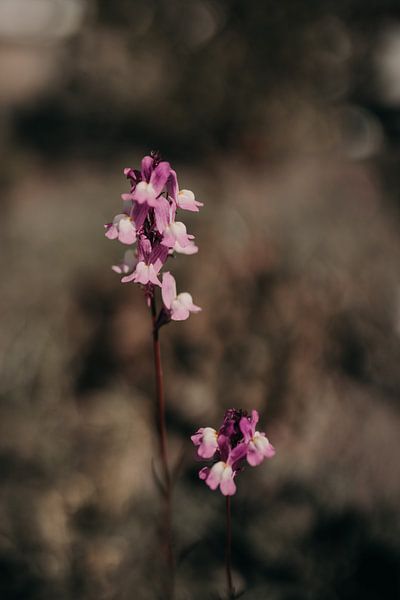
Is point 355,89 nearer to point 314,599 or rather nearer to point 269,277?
point 269,277

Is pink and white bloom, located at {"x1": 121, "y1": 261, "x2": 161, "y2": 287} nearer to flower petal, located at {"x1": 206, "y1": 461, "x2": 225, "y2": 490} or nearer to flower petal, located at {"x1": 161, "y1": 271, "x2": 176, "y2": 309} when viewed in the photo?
flower petal, located at {"x1": 161, "y1": 271, "x2": 176, "y2": 309}

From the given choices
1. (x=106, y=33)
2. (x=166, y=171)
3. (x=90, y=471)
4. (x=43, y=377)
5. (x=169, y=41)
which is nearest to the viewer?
(x=166, y=171)

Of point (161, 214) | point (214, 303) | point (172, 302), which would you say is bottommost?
point (172, 302)

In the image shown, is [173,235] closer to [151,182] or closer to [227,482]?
[151,182]

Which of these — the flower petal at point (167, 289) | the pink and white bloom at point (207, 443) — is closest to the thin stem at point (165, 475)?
the flower petal at point (167, 289)

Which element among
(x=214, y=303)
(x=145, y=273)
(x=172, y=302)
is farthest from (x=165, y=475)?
(x=214, y=303)

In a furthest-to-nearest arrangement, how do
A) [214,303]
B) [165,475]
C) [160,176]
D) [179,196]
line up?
[214,303] < [165,475] < [179,196] < [160,176]

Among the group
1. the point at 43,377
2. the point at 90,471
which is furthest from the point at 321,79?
the point at 90,471

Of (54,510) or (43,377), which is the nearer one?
(54,510)
